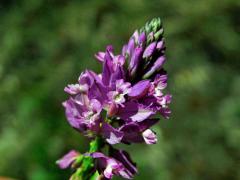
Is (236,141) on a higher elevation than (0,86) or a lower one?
lower

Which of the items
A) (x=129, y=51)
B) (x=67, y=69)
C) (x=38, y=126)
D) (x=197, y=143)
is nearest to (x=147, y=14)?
(x=67, y=69)

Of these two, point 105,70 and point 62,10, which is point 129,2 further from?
point 105,70

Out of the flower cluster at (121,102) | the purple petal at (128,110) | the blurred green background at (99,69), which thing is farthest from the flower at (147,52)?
the blurred green background at (99,69)

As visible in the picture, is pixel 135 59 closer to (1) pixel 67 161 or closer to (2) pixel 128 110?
(2) pixel 128 110

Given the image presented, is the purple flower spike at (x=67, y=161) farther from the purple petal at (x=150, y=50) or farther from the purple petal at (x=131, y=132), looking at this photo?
the purple petal at (x=150, y=50)

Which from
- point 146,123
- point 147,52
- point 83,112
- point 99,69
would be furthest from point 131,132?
point 99,69

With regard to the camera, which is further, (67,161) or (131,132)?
(67,161)
